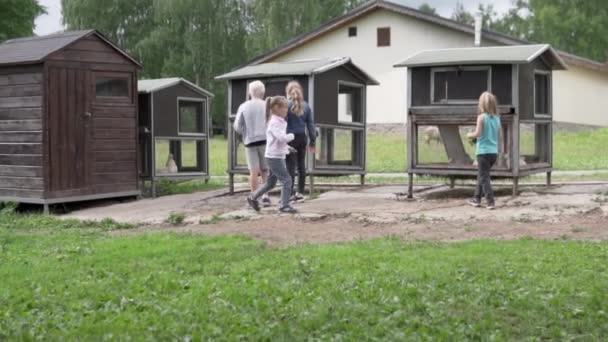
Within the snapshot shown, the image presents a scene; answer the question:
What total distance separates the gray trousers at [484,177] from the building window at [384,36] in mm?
26388

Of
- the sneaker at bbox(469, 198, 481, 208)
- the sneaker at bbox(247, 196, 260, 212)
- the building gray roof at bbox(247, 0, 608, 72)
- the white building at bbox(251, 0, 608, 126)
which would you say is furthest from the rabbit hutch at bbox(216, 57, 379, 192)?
the white building at bbox(251, 0, 608, 126)

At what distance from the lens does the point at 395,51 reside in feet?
126

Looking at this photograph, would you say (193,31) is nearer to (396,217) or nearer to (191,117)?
(191,117)

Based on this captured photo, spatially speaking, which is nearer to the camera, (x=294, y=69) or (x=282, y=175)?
(x=282, y=175)

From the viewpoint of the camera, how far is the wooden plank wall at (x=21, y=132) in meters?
13.8

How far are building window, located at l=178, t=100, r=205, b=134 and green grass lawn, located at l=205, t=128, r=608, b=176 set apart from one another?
7.66 feet

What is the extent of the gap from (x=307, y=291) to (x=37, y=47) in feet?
29.1

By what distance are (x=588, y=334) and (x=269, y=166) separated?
6600 millimetres

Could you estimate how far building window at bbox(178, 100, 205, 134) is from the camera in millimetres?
17203

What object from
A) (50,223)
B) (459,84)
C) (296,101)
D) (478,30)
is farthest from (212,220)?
(478,30)

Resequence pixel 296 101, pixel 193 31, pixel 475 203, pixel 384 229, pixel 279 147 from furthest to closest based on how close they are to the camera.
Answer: pixel 193 31
pixel 296 101
pixel 475 203
pixel 279 147
pixel 384 229

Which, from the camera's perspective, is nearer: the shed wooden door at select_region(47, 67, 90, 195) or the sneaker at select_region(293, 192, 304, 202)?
the sneaker at select_region(293, 192, 304, 202)

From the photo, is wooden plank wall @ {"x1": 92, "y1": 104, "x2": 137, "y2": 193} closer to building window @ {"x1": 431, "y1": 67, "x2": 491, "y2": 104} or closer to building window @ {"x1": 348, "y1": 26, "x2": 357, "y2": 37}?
building window @ {"x1": 431, "y1": 67, "x2": 491, "y2": 104}

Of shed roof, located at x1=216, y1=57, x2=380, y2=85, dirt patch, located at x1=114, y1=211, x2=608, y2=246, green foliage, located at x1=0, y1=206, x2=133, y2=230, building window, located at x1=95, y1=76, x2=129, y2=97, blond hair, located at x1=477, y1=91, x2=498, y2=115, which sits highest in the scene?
shed roof, located at x1=216, y1=57, x2=380, y2=85
